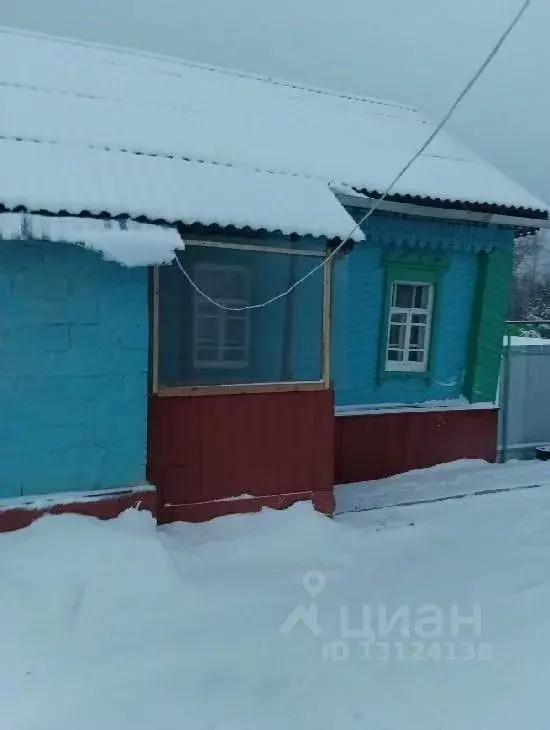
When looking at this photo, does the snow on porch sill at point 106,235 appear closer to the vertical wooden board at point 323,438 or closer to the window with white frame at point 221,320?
the window with white frame at point 221,320

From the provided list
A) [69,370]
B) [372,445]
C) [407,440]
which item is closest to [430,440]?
[407,440]

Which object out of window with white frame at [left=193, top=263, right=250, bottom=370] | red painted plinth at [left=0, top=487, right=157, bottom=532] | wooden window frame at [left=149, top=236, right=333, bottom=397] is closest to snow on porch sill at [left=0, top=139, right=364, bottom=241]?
wooden window frame at [left=149, top=236, right=333, bottom=397]

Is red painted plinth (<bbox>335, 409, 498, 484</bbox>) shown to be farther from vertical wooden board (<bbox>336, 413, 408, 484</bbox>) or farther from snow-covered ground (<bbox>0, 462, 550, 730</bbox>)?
snow-covered ground (<bbox>0, 462, 550, 730</bbox>)

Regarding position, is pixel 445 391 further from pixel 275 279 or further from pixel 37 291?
pixel 37 291

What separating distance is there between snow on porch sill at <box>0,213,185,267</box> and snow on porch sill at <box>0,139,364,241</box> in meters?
0.11

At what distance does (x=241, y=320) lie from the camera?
6211 millimetres

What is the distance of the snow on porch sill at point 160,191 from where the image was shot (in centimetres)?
454

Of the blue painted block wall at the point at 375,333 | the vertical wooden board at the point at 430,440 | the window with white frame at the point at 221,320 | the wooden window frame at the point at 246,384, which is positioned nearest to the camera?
the wooden window frame at the point at 246,384

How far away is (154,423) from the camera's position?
5.20m

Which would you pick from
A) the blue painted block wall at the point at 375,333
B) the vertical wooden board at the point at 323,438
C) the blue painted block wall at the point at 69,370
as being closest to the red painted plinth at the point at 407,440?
the blue painted block wall at the point at 375,333

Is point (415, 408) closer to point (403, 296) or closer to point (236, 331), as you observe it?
point (403, 296)

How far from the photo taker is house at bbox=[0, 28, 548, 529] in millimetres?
4570

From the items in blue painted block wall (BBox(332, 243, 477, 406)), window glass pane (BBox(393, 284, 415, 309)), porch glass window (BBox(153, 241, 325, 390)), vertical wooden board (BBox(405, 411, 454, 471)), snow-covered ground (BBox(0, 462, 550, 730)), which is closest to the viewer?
snow-covered ground (BBox(0, 462, 550, 730))

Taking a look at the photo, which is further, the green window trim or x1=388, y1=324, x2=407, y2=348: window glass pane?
x1=388, y1=324, x2=407, y2=348: window glass pane
